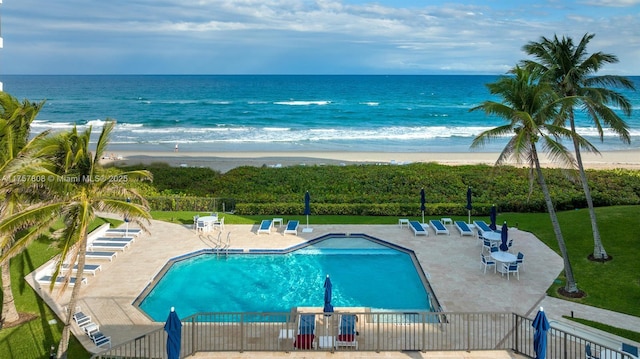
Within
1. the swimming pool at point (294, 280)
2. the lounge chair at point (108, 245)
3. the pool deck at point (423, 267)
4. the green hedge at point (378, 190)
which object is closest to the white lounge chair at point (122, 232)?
the pool deck at point (423, 267)

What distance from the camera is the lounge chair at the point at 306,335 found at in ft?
38.6

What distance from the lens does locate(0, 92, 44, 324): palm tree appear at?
434 inches

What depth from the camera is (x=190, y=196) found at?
88.0 ft

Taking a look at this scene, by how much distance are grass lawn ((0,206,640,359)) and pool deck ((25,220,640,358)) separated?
48cm

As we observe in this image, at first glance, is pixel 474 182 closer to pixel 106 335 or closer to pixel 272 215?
pixel 272 215

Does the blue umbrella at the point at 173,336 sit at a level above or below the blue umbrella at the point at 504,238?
below

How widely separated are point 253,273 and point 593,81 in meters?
13.9

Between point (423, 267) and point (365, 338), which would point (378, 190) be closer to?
point (423, 267)

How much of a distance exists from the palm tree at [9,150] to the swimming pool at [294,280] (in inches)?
143

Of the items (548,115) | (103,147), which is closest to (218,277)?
(103,147)

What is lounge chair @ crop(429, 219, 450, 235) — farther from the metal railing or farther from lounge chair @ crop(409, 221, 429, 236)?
the metal railing

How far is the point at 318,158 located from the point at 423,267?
86.4ft

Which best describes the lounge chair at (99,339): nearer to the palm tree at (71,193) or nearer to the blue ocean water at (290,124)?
the palm tree at (71,193)

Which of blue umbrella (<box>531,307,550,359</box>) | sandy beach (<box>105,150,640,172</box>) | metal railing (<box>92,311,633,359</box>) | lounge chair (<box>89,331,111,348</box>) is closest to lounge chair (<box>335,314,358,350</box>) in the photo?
metal railing (<box>92,311,633,359</box>)
